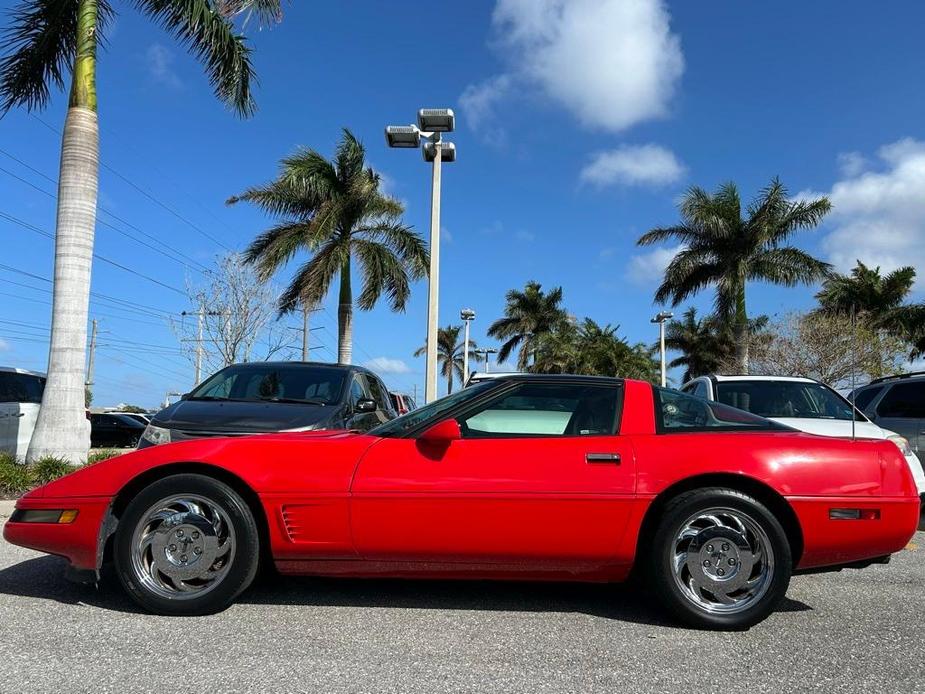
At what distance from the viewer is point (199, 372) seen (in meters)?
31.7

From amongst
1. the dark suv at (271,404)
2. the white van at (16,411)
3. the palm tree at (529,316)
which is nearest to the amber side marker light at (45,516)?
the dark suv at (271,404)

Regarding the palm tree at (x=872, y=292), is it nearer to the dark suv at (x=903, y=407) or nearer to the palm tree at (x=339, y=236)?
the palm tree at (x=339, y=236)

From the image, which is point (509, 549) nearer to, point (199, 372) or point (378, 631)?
point (378, 631)

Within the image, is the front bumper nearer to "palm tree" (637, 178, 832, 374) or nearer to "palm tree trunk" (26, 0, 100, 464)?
"palm tree trunk" (26, 0, 100, 464)

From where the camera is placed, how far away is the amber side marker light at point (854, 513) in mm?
3865

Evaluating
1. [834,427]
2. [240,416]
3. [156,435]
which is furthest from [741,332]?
[156,435]

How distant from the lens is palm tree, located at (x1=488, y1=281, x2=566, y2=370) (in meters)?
52.8

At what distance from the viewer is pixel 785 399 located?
798cm

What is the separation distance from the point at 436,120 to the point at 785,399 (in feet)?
25.6

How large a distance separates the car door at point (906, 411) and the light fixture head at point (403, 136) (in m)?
8.49

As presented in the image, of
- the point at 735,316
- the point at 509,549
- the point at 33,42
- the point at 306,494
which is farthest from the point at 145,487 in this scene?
the point at 735,316

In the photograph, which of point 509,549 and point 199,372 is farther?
point 199,372

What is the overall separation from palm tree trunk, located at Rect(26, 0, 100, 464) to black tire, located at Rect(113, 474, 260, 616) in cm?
639

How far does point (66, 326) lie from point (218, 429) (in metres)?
4.11
